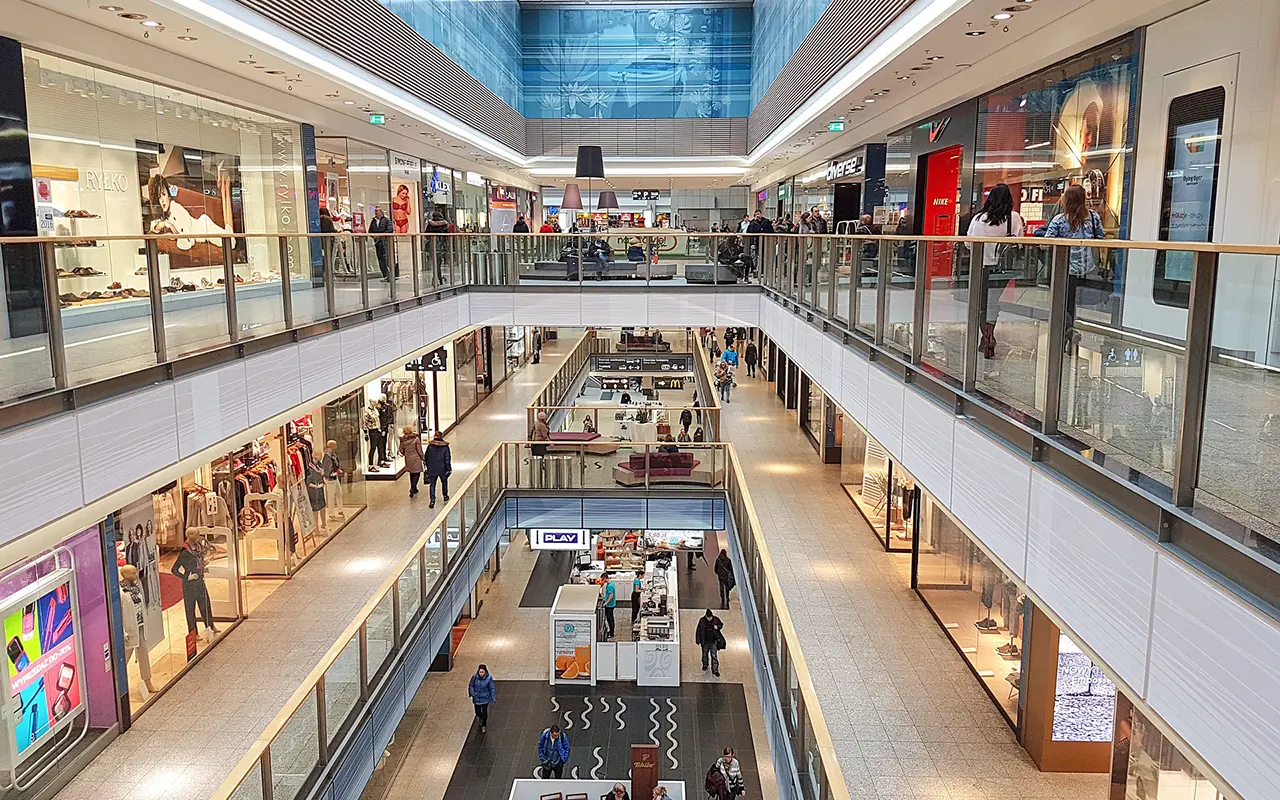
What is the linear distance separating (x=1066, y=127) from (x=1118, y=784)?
6.65 metres

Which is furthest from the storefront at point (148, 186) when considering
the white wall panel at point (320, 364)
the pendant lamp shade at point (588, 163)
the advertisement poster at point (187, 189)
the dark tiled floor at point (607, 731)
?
the dark tiled floor at point (607, 731)

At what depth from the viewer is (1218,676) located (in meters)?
3.08

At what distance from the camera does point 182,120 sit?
39.5 feet

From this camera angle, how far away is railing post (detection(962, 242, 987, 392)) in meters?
5.45

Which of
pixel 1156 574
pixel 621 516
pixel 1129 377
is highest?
pixel 1129 377

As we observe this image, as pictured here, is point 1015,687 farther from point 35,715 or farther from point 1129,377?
point 35,715

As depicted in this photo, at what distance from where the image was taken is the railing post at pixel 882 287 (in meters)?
7.64

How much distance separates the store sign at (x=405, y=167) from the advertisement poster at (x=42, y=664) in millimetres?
14031

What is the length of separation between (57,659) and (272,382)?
3.07 meters

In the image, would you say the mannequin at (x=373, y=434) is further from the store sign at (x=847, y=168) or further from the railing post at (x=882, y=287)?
the railing post at (x=882, y=287)

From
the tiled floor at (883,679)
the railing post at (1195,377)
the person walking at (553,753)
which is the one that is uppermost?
the railing post at (1195,377)

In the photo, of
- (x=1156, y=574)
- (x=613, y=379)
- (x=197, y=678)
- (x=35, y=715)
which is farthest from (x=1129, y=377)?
(x=613, y=379)

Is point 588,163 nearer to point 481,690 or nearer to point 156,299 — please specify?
point 481,690

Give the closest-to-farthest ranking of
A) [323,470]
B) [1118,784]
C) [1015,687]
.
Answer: [1118,784] → [1015,687] → [323,470]
